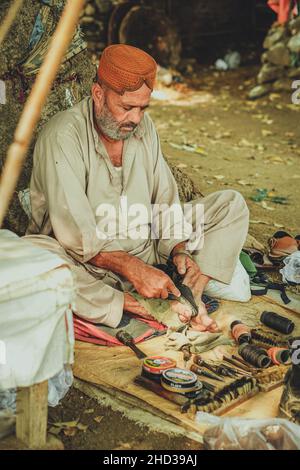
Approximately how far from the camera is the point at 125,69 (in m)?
4.05

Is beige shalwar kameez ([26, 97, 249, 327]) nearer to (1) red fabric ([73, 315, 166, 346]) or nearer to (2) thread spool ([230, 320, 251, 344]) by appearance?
(1) red fabric ([73, 315, 166, 346])

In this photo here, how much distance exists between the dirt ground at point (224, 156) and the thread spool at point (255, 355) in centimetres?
75

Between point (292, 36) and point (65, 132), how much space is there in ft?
27.7

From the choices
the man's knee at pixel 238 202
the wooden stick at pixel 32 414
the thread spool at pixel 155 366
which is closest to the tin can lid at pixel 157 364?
the thread spool at pixel 155 366

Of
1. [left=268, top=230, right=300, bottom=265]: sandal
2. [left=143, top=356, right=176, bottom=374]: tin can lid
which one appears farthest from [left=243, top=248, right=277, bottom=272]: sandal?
[left=143, top=356, right=176, bottom=374]: tin can lid

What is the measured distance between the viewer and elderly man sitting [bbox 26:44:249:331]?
13.2 feet

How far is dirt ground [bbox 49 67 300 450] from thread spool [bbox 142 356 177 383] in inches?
11.1

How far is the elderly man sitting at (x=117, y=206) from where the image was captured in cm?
402

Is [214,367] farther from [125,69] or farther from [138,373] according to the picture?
[125,69]

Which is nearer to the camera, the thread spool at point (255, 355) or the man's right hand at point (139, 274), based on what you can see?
the thread spool at point (255, 355)

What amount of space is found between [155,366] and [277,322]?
98 cm

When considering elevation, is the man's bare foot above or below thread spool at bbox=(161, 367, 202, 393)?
below

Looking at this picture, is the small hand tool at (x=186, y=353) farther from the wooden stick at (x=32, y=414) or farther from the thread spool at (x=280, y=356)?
the wooden stick at (x=32, y=414)

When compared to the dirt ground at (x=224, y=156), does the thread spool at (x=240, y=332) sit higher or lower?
higher
